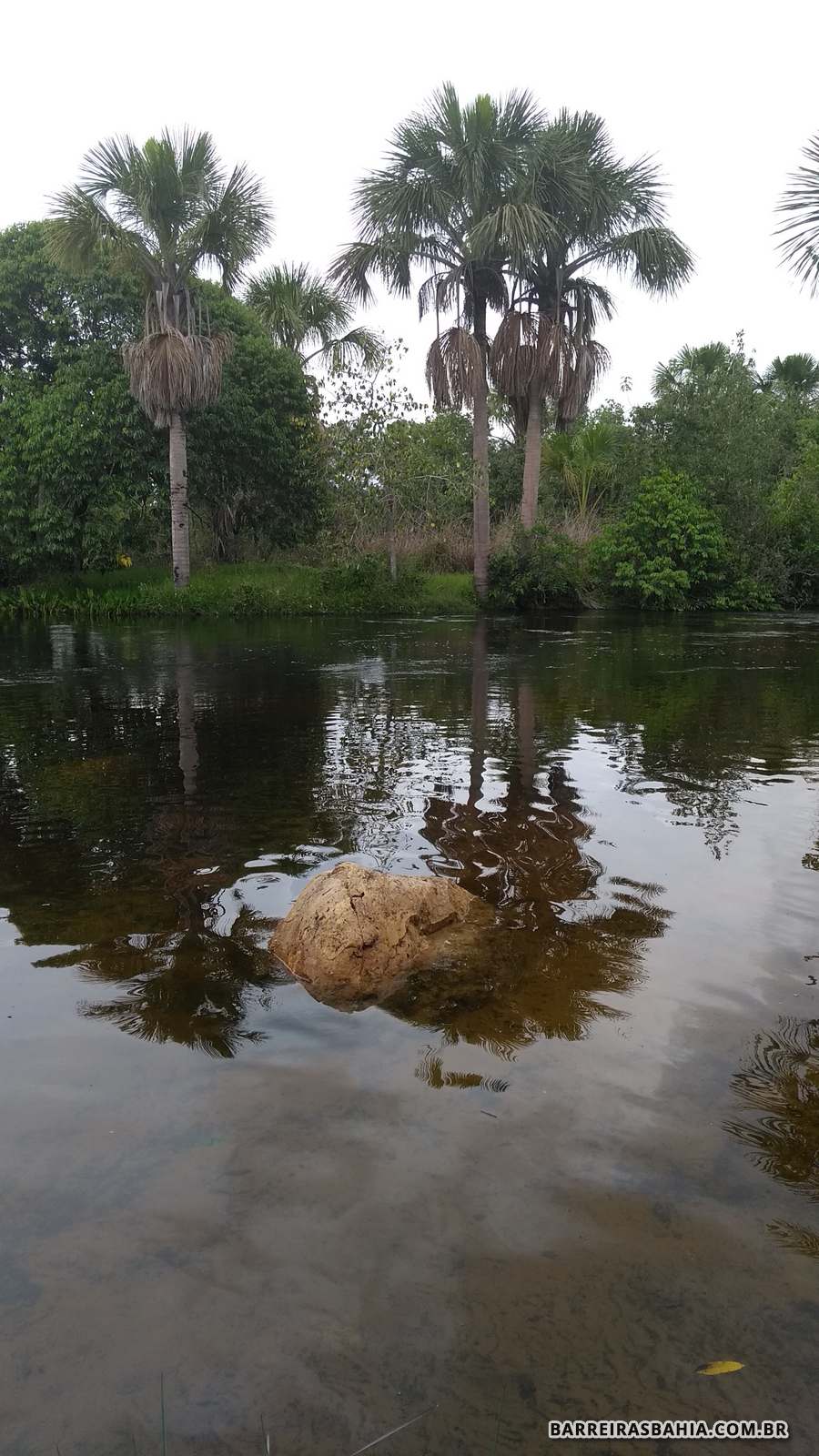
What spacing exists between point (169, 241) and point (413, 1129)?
2711 cm

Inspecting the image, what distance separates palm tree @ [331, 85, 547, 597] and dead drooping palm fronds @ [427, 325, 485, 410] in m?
0.03

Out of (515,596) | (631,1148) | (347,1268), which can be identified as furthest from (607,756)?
(515,596)

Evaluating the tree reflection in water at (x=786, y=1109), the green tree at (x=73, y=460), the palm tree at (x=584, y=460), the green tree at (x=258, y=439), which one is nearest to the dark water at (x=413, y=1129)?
the tree reflection in water at (x=786, y=1109)

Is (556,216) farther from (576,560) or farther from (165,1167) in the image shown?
(165,1167)

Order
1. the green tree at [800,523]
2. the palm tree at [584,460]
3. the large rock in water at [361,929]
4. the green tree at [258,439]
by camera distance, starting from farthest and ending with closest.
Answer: the palm tree at [584,460] < the green tree at [258,439] < the green tree at [800,523] < the large rock in water at [361,929]

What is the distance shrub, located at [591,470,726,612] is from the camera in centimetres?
2808

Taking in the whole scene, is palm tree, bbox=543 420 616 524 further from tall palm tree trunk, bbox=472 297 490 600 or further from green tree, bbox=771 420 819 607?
green tree, bbox=771 420 819 607

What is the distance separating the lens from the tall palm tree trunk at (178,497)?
26.0 metres

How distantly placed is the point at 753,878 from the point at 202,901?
2.91 m

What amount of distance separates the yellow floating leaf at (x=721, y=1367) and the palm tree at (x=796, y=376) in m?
46.0

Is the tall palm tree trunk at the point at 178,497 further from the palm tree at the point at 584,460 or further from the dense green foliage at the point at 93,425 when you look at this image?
the palm tree at the point at 584,460

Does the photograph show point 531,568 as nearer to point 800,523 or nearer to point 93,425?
point 800,523

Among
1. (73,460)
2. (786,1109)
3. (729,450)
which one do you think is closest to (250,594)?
(73,460)

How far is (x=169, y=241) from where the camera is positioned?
24.9 metres
